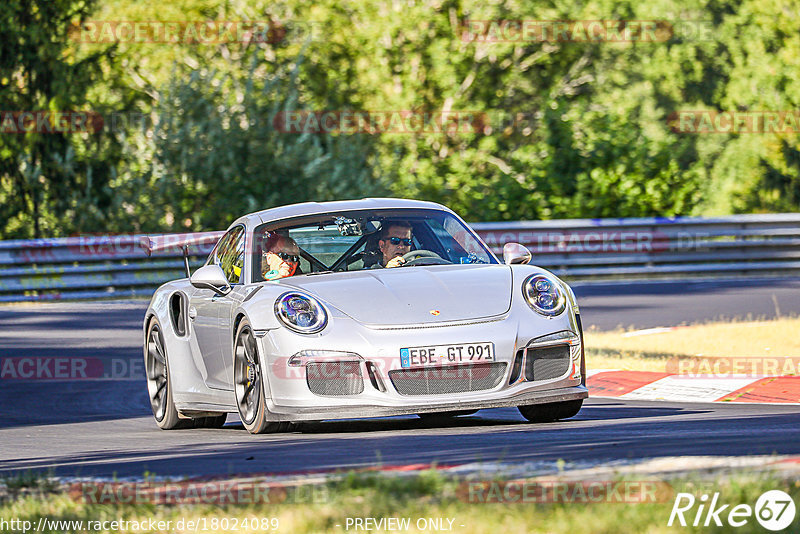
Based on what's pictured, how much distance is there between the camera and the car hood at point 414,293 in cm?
775

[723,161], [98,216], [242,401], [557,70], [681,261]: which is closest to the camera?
[242,401]

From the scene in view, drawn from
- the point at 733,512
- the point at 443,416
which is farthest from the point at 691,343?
the point at 733,512

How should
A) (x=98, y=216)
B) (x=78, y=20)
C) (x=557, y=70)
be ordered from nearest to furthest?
(x=98, y=216)
(x=78, y=20)
(x=557, y=70)

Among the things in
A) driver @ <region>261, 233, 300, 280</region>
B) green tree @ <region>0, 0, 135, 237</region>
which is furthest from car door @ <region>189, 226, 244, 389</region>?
green tree @ <region>0, 0, 135, 237</region>

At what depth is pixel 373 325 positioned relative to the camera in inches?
303

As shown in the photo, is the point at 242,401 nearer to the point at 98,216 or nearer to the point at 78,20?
the point at 98,216

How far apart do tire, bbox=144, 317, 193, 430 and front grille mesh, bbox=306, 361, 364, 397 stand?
6.72 feet

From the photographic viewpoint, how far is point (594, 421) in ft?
27.0

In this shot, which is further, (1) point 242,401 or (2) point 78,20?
(2) point 78,20

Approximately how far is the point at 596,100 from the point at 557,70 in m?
2.26

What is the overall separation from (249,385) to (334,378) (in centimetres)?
70

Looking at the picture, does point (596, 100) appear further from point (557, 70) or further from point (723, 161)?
point (723, 161)

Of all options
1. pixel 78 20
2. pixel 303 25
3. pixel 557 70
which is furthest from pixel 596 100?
pixel 78 20

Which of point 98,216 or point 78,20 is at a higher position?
point 78,20
